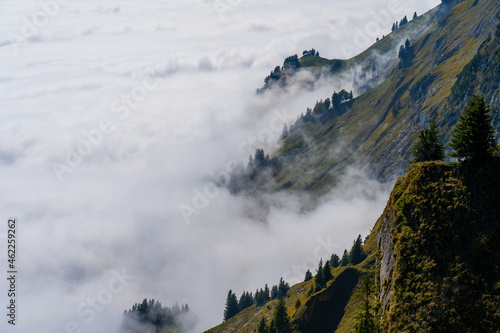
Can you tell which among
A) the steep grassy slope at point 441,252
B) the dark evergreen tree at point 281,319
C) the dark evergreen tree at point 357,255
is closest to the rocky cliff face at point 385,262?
the steep grassy slope at point 441,252


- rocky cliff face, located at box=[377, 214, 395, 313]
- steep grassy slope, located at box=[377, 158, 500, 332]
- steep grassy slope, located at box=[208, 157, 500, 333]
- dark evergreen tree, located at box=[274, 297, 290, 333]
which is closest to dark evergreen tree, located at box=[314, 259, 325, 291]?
dark evergreen tree, located at box=[274, 297, 290, 333]

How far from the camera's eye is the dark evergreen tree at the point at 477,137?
163 ft

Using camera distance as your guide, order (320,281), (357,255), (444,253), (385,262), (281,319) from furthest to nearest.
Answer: (357,255) < (320,281) < (281,319) < (385,262) < (444,253)

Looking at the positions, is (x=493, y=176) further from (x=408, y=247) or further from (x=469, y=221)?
(x=408, y=247)

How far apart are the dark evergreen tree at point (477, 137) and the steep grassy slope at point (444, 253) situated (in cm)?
192

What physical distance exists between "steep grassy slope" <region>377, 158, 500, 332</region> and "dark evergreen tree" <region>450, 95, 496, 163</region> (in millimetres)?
1923

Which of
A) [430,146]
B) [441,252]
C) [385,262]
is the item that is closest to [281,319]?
[385,262]

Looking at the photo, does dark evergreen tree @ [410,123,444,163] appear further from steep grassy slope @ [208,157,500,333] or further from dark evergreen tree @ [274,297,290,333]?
dark evergreen tree @ [274,297,290,333]

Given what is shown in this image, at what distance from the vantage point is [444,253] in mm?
45219

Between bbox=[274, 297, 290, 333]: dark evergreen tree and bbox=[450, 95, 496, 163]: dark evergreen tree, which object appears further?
bbox=[274, 297, 290, 333]: dark evergreen tree

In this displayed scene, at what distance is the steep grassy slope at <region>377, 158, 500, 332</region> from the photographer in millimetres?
40875

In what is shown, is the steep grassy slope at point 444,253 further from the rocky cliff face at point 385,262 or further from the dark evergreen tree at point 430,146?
the dark evergreen tree at point 430,146

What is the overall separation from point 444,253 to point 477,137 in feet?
58.1

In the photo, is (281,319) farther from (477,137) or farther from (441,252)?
(477,137)
